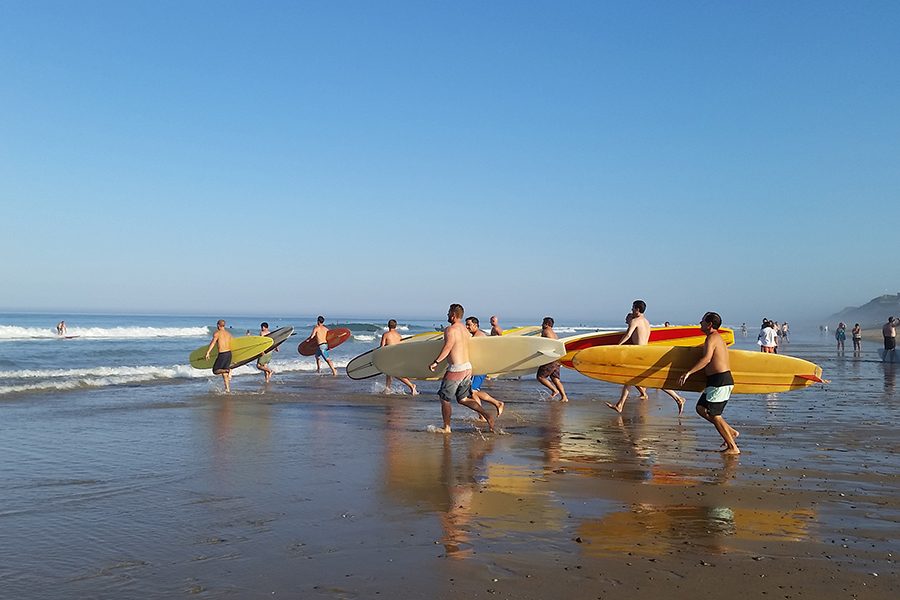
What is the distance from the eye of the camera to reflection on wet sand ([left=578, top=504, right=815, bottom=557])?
15.1 feet

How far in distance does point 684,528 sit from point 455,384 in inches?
169

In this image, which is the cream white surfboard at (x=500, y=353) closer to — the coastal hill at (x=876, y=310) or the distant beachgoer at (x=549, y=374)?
the distant beachgoer at (x=549, y=374)

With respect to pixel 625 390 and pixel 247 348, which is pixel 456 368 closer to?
pixel 625 390

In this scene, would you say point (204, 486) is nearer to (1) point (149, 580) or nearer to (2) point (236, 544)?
(2) point (236, 544)

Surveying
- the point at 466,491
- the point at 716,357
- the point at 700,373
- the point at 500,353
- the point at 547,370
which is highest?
the point at 716,357

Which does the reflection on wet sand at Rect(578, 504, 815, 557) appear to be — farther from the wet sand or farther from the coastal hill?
the coastal hill

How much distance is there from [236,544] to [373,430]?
17.1ft

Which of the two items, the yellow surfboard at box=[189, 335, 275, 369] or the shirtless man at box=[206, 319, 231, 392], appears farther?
the yellow surfboard at box=[189, 335, 275, 369]

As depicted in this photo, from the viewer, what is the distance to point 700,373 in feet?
30.5

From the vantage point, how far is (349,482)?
6516 millimetres

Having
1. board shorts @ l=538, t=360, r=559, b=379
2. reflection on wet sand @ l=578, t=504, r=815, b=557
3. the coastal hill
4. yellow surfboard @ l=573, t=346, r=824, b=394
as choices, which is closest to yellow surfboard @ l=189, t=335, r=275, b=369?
board shorts @ l=538, t=360, r=559, b=379

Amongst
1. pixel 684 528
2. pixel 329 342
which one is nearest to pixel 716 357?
pixel 684 528

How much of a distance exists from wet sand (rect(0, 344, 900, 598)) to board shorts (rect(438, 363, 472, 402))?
1.81ft

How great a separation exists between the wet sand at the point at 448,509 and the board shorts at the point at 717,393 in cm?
54
